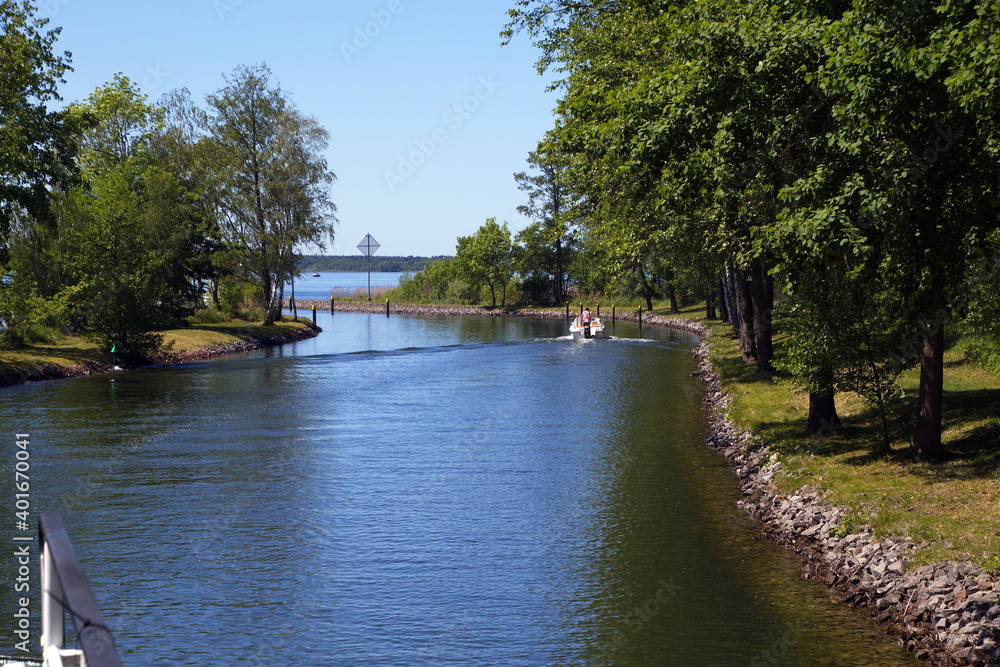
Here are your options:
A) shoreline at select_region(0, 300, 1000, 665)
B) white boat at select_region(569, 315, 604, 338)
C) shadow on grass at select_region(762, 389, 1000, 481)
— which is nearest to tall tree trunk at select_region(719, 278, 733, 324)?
white boat at select_region(569, 315, 604, 338)

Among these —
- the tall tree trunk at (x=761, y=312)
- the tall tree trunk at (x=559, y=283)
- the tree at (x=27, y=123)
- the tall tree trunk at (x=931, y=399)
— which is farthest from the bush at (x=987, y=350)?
the tall tree trunk at (x=559, y=283)

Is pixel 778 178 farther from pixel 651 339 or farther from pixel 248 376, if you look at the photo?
pixel 651 339

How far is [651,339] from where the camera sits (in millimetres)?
66438

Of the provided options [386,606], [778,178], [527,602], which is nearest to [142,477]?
[386,606]

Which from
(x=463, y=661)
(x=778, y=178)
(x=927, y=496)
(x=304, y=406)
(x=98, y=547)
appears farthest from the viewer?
(x=304, y=406)

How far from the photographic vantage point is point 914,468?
17328 mm

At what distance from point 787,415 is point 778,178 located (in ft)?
Answer: 26.9

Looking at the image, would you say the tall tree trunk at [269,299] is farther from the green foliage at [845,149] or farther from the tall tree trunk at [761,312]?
the green foliage at [845,149]

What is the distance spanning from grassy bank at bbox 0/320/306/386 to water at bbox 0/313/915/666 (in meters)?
4.61

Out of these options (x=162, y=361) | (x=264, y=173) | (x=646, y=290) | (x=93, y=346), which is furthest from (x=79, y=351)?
(x=646, y=290)

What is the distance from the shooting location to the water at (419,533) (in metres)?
13.1

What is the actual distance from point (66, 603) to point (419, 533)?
15.0 meters

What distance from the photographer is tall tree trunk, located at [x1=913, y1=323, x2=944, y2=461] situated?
17078 millimetres

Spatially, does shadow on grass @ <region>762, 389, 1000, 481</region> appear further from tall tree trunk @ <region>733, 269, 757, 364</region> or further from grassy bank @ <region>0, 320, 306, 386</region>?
grassy bank @ <region>0, 320, 306, 386</region>
